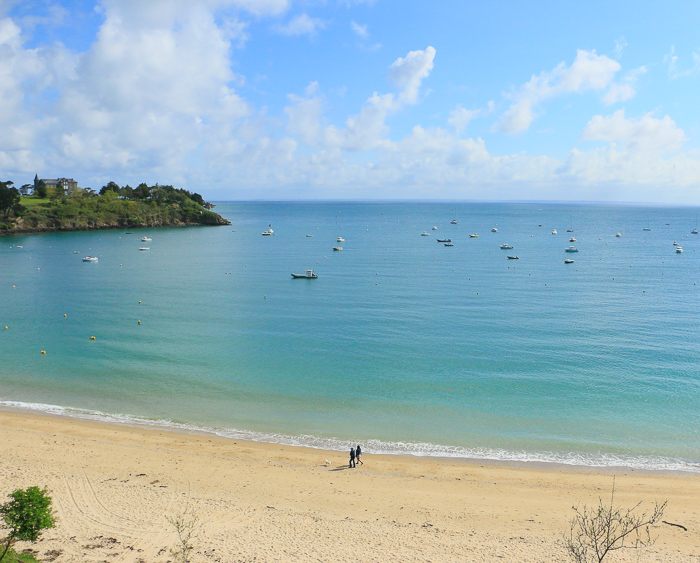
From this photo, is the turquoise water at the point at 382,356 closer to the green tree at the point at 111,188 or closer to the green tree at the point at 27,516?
the green tree at the point at 27,516

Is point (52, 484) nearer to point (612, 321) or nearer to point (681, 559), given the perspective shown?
point (681, 559)

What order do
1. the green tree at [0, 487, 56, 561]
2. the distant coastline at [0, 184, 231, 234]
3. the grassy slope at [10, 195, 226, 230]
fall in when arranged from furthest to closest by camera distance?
1. the grassy slope at [10, 195, 226, 230]
2. the distant coastline at [0, 184, 231, 234]
3. the green tree at [0, 487, 56, 561]

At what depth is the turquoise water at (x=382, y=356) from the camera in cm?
2919

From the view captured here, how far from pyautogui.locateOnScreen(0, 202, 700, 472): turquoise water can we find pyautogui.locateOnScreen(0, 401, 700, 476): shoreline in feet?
0.89

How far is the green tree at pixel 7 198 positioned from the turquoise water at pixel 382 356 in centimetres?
6713

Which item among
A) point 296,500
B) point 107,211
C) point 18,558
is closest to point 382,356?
point 296,500

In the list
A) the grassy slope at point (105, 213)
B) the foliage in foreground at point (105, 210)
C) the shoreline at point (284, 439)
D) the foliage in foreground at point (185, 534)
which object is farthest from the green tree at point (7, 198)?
the foliage in foreground at point (185, 534)

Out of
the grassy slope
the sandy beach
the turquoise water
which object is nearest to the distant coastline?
the grassy slope

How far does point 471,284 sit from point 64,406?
56.8 metres

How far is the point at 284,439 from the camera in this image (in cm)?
2817

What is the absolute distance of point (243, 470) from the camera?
24094 mm

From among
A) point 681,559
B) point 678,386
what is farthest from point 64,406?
point 678,386

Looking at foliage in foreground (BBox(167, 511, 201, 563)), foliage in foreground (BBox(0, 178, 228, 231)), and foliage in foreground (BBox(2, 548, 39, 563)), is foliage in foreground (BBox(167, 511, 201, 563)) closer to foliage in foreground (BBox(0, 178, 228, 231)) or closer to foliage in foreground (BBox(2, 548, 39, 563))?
foliage in foreground (BBox(2, 548, 39, 563))

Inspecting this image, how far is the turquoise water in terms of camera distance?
95.8ft
